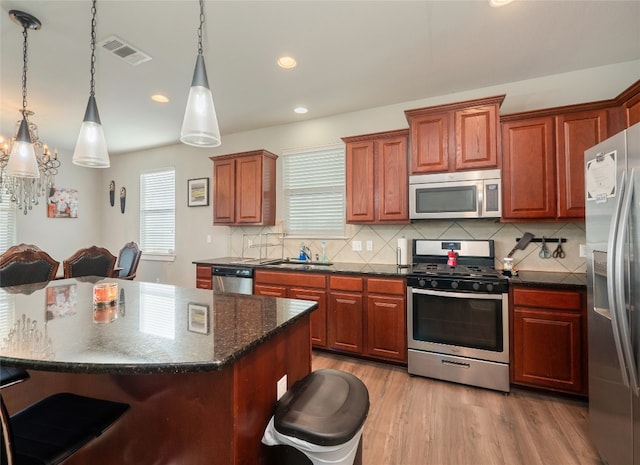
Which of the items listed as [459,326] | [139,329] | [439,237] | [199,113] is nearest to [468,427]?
[459,326]

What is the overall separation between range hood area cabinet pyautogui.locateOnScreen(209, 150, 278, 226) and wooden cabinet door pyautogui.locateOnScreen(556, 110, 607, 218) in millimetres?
3119

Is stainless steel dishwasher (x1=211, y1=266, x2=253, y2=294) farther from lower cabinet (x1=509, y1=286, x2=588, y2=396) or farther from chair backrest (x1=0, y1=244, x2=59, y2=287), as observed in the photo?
lower cabinet (x1=509, y1=286, x2=588, y2=396)

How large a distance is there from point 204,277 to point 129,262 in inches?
55.3

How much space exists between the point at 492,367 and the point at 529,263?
1123mm

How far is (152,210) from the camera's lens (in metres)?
5.45

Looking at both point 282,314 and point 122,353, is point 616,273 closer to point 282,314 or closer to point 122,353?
point 282,314

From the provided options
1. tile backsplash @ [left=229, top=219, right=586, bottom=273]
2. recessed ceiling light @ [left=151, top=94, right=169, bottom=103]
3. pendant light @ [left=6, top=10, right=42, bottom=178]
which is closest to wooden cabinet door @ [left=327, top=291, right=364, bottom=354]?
tile backsplash @ [left=229, top=219, right=586, bottom=273]

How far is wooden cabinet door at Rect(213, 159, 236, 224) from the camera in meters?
4.11

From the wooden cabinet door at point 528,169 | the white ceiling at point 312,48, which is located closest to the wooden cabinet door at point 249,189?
the white ceiling at point 312,48

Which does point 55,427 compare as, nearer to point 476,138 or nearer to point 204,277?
point 204,277

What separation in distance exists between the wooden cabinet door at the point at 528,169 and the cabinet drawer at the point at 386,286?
1.13 m

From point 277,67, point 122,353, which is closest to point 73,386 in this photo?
point 122,353

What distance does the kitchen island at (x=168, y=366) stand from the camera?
0.90 metres

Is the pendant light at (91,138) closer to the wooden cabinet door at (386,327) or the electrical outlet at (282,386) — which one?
the electrical outlet at (282,386)
